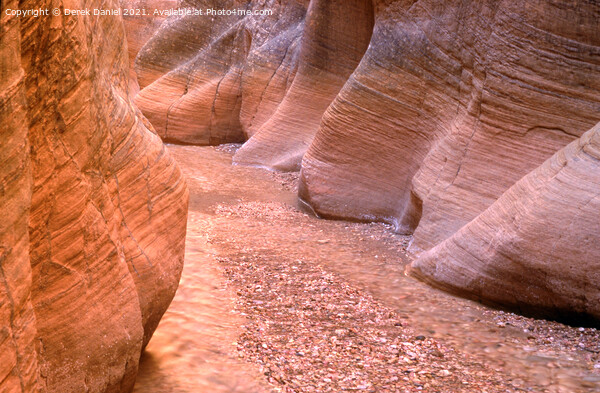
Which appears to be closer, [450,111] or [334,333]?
[334,333]

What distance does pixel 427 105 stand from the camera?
6.56 m

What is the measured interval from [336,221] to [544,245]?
318 centimetres

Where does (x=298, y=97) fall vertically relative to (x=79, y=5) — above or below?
below

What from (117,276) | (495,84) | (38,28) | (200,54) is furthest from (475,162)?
(200,54)

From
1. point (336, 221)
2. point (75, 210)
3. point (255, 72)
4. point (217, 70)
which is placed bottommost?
point (336, 221)

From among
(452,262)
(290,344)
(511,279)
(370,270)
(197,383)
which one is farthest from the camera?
(370,270)

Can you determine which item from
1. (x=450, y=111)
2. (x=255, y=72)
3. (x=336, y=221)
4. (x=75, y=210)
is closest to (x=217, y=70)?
(x=255, y=72)

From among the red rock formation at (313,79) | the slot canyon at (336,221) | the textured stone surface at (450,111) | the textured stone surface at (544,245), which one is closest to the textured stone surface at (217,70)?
the red rock formation at (313,79)

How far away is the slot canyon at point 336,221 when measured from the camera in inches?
93.2

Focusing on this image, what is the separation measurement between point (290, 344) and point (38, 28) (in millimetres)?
2292

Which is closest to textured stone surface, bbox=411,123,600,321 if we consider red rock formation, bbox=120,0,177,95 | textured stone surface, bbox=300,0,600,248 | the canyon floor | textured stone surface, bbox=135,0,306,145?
the canyon floor

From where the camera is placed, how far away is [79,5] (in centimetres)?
238

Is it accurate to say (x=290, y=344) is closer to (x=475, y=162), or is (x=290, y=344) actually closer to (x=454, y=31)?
(x=475, y=162)

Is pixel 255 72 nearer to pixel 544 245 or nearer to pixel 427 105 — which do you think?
pixel 427 105
